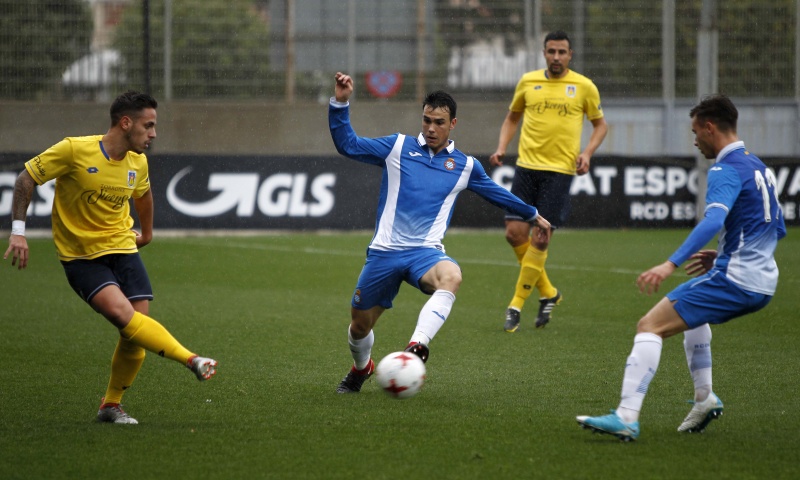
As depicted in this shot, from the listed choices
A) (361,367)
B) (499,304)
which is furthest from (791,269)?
(361,367)

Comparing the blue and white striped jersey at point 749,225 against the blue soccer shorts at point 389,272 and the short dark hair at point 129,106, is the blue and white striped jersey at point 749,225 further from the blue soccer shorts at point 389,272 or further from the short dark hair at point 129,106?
the short dark hair at point 129,106

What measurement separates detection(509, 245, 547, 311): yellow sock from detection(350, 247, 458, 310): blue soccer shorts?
9.58ft

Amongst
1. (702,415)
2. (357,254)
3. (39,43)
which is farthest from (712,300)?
(39,43)

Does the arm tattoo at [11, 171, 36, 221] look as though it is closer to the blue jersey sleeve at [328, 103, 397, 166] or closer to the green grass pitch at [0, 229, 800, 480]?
the green grass pitch at [0, 229, 800, 480]

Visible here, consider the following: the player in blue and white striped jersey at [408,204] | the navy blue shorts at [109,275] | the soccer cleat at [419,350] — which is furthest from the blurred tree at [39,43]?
the soccer cleat at [419,350]

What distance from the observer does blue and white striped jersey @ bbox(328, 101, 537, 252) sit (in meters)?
6.43

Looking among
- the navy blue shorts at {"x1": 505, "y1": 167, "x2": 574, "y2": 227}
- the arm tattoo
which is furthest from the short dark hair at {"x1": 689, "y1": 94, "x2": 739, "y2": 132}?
the navy blue shorts at {"x1": 505, "y1": 167, "x2": 574, "y2": 227}

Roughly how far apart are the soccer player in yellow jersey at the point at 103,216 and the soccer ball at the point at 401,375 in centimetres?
106

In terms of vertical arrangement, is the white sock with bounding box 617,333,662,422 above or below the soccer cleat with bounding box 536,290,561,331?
above

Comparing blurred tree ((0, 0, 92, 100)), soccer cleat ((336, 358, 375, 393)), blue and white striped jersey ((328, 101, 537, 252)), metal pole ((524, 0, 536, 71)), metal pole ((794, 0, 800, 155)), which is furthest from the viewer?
metal pole ((524, 0, 536, 71))

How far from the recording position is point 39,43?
19500mm

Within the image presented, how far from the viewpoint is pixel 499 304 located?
1063cm

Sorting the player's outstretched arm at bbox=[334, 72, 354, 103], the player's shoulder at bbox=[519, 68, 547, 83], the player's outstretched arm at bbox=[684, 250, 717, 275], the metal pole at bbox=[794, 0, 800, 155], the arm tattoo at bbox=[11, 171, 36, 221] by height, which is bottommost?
the player's outstretched arm at bbox=[684, 250, 717, 275]

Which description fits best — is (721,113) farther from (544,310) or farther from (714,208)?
(544,310)
